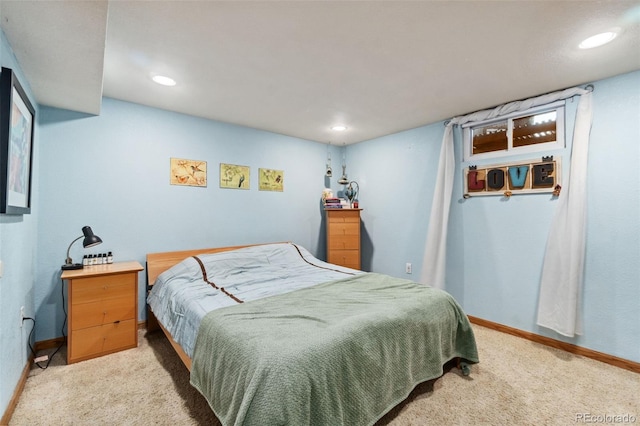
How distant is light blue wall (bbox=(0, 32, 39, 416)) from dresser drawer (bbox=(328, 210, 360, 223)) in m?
2.98

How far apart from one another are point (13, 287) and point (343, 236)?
3.11 metres

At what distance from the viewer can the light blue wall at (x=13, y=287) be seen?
4.95 ft

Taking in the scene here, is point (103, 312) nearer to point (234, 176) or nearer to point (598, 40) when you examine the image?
point (234, 176)

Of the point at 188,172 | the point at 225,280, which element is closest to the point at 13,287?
the point at 225,280

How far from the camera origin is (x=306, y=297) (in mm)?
2020

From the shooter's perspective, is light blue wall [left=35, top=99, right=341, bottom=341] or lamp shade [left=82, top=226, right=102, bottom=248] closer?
lamp shade [left=82, top=226, right=102, bottom=248]

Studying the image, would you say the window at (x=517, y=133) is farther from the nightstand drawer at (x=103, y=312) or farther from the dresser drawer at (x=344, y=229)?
the nightstand drawer at (x=103, y=312)

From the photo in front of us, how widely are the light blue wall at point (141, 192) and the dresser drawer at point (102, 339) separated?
473mm

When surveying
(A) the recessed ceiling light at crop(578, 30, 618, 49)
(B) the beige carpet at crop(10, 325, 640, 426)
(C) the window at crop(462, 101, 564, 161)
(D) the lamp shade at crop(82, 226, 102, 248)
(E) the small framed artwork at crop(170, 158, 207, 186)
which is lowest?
(B) the beige carpet at crop(10, 325, 640, 426)

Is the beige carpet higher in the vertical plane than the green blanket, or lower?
lower

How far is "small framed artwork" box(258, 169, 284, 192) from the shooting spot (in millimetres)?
3693

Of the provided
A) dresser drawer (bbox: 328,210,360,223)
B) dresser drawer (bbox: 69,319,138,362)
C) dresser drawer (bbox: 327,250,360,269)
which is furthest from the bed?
A: dresser drawer (bbox: 328,210,360,223)

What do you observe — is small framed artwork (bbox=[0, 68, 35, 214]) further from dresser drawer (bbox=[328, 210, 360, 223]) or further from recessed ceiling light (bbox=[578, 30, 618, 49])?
recessed ceiling light (bbox=[578, 30, 618, 49])

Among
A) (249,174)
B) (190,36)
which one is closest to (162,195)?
(249,174)
